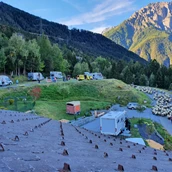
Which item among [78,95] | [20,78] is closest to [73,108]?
[78,95]

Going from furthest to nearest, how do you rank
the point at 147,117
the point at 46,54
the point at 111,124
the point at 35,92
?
the point at 46,54
the point at 35,92
the point at 147,117
the point at 111,124

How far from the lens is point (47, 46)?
210 ft

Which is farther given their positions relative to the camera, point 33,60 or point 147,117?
point 33,60

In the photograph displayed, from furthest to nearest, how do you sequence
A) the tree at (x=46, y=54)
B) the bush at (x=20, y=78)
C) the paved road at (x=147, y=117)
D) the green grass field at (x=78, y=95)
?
the tree at (x=46, y=54) → the bush at (x=20, y=78) → the green grass field at (x=78, y=95) → the paved road at (x=147, y=117)

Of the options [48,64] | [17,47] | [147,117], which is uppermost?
[17,47]

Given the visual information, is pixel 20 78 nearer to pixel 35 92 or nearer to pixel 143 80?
pixel 35 92

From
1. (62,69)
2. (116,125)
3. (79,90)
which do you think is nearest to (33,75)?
(79,90)

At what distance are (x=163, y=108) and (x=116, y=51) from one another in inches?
6580

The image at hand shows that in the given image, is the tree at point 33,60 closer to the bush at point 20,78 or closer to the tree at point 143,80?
the bush at point 20,78

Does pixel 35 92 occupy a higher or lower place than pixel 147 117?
higher

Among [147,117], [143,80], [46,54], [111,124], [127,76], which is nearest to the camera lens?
[111,124]

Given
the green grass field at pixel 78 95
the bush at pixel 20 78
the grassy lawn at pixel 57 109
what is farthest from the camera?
the bush at pixel 20 78


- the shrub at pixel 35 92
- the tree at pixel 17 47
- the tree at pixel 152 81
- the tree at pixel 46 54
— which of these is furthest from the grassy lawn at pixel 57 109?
the tree at pixel 152 81

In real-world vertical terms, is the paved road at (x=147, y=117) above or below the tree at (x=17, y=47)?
below
